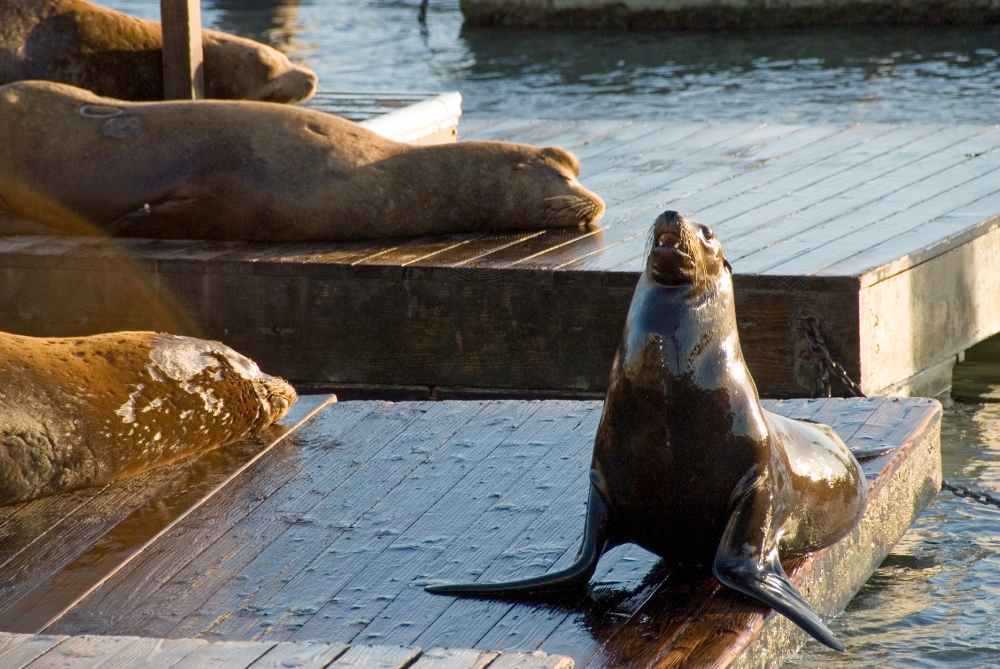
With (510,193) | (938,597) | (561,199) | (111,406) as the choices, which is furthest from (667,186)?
(111,406)

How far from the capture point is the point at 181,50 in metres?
7.54

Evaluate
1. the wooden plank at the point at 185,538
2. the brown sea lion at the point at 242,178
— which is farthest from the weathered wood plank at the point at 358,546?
the brown sea lion at the point at 242,178

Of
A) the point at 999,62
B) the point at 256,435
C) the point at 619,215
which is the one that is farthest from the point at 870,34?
the point at 256,435

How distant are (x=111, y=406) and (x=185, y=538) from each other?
0.51 metres

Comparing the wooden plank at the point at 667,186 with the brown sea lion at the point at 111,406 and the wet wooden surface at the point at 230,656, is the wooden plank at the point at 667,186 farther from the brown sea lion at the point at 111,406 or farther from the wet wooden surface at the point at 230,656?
the wet wooden surface at the point at 230,656

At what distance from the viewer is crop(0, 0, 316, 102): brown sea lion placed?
7453 millimetres

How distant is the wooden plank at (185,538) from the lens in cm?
329

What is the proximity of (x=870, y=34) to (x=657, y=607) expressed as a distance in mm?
19026

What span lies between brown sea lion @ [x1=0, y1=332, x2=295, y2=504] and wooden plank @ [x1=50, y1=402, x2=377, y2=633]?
0.62 ft

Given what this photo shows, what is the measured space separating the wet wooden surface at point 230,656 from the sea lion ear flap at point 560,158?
422cm

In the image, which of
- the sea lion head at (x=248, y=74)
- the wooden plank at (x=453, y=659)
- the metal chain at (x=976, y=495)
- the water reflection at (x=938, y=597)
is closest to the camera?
the wooden plank at (x=453, y=659)

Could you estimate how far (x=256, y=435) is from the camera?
4.55m

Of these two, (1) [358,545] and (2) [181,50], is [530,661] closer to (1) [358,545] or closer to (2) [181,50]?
(1) [358,545]

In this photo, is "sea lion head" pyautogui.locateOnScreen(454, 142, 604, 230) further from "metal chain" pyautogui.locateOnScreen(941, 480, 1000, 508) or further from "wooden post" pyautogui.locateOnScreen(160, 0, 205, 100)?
"metal chain" pyautogui.locateOnScreen(941, 480, 1000, 508)
